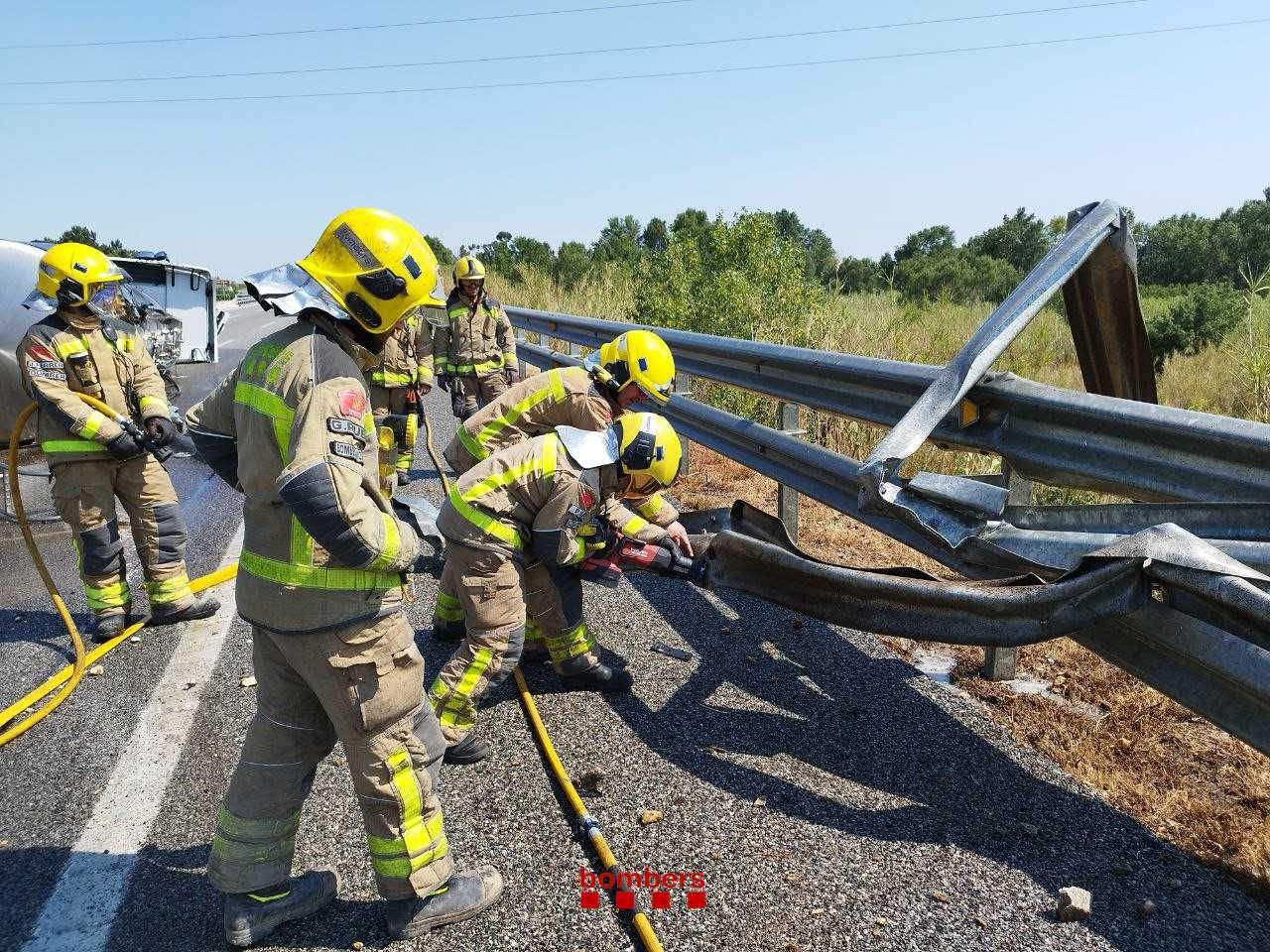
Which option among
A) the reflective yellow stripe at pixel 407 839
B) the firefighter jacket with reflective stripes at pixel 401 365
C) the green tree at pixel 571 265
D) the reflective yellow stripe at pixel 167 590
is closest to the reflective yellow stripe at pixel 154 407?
the reflective yellow stripe at pixel 167 590

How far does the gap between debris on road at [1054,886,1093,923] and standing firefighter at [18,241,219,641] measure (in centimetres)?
443

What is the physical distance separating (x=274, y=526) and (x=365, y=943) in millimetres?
1223

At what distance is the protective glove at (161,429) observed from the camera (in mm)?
5070

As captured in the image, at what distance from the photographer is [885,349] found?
8742 millimetres

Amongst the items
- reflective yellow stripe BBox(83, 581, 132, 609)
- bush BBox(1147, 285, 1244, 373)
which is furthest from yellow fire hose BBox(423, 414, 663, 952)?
bush BBox(1147, 285, 1244, 373)

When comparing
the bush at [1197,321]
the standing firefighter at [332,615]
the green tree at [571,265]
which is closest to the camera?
the standing firefighter at [332,615]

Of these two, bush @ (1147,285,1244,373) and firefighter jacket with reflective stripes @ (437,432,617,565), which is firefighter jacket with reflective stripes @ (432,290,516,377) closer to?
firefighter jacket with reflective stripes @ (437,432,617,565)

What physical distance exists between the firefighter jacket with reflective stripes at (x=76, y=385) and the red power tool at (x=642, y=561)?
3.06 meters

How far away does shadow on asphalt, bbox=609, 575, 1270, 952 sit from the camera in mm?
2443

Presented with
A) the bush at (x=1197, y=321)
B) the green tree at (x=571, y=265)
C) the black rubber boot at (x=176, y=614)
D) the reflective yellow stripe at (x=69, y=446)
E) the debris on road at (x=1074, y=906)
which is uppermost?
the green tree at (x=571, y=265)

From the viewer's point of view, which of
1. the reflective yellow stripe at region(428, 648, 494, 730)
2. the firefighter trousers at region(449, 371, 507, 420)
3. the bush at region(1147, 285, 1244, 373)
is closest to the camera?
the reflective yellow stripe at region(428, 648, 494, 730)

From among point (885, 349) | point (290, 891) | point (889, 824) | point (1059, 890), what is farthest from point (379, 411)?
point (1059, 890)

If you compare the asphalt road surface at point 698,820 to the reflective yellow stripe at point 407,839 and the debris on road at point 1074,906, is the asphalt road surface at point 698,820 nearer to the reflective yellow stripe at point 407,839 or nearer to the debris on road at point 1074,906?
the debris on road at point 1074,906

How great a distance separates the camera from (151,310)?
38.6 ft
